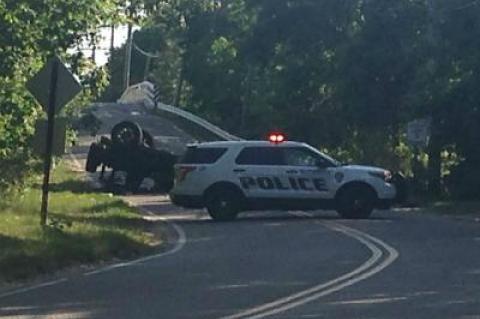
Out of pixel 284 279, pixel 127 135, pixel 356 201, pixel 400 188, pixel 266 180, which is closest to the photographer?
pixel 284 279

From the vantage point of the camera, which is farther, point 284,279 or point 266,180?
point 266,180

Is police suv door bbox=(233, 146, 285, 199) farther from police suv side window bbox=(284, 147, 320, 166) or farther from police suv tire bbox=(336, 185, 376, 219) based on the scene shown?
police suv tire bbox=(336, 185, 376, 219)

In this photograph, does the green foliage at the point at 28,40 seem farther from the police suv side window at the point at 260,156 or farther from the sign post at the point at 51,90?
the police suv side window at the point at 260,156

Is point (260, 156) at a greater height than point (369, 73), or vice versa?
point (369, 73)

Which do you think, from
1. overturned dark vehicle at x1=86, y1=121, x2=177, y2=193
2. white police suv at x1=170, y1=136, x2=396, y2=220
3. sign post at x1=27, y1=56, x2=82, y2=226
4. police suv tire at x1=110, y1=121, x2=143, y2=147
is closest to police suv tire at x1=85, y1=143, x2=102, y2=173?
overturned dark vehicle at x1=86, y1=121, x2=177, y2=193

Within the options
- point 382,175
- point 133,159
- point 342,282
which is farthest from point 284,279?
point 133,159

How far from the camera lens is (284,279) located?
19484mm

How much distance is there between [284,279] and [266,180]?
560 inches

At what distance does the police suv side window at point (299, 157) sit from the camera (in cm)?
3369

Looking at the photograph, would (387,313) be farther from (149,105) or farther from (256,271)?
(149,105)

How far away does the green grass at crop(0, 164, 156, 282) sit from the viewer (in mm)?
20656

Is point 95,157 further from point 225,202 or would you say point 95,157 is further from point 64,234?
point 64,234

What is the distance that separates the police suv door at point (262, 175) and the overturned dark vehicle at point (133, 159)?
39.2 ft

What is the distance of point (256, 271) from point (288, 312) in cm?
530
